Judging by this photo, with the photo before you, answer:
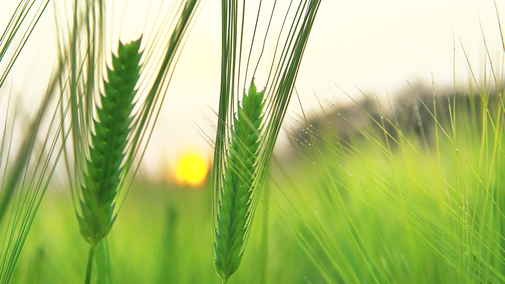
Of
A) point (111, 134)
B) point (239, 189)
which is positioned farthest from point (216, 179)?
point (111, 134)

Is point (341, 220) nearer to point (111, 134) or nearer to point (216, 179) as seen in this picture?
point (216, 179)

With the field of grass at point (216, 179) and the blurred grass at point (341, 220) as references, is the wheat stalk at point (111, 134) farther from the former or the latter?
the blurred grass at point (341, 220)

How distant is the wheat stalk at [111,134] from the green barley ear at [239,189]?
5.0 inches

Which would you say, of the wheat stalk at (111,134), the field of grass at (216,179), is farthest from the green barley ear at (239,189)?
the wheat stalk at (111,134)

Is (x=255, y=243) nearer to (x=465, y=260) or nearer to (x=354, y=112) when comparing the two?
(x=465, y=260)

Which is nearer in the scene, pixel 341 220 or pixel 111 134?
pixel 111 134

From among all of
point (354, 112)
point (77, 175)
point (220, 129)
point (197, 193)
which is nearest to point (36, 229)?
point (197, 193)

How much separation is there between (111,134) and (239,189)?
0.17 meters

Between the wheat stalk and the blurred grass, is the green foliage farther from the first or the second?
the blurred grass

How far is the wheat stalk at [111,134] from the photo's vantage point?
1.06 ft

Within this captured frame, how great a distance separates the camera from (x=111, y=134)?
0.33 metres

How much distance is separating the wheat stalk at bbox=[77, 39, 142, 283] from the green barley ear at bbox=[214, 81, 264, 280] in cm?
13

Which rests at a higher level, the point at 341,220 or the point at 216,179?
the point at 216,179

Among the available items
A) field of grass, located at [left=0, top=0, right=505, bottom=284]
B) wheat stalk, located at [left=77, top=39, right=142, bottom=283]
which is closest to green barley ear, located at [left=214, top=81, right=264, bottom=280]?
field of grass, located at [left=0, top=0, right=505, bottom=284]
